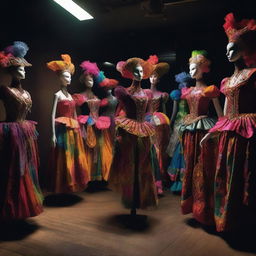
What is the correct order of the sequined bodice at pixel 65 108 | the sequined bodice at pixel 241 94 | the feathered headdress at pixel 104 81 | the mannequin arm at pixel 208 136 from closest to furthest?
the sequined bodice at pixel 241 94, the mannequin arm at pixel 208 136, the sequined bodice at pixel 65 108, the feathered headdress at pixel 104 81

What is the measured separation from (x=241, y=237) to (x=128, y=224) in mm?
1073

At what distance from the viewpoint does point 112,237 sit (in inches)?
96.1

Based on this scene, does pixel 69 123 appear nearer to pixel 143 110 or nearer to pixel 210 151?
pixel 143 110

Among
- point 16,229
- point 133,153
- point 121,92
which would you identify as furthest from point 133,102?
point 16,229

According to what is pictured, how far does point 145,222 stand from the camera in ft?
9.16

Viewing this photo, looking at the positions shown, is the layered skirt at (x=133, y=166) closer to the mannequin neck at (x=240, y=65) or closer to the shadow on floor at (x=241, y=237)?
the shadow on floor at (x=241, y=237)

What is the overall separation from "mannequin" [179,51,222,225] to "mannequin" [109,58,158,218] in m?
0.42

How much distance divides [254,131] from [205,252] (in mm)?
1081

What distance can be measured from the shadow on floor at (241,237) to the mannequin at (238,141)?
8 centimetres

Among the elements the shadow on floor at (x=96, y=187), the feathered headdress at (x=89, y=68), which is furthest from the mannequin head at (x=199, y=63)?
the shadow on floor at (x=96, y=187)

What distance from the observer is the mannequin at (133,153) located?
2.61 metres

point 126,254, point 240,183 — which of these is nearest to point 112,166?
point 126,254

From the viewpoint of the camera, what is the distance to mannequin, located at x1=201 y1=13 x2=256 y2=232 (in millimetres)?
2248

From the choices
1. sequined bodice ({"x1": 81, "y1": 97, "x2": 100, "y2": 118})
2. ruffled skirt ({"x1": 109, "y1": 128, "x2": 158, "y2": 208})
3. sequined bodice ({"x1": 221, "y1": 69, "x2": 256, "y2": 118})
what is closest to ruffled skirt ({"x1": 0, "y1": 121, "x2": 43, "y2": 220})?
ruffled skirt ({"x1": 109, "y1": 128, "x2": 158, "y2": 208})
